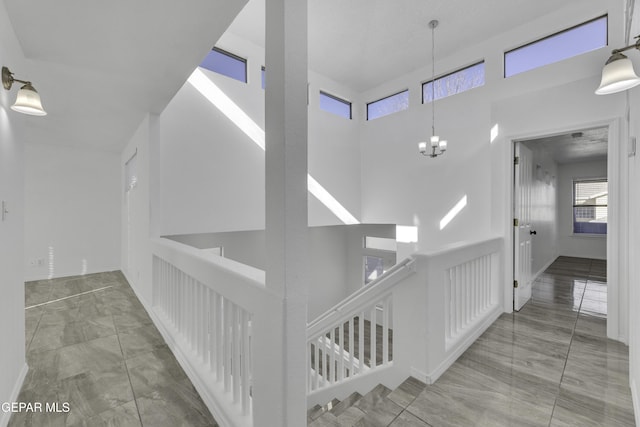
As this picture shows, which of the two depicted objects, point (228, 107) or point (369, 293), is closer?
point (369, 293)

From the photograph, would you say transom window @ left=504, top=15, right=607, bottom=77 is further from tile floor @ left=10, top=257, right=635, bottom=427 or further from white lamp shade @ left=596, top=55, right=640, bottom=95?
tile floor @ left=10, top=257, right=635, bottom=427

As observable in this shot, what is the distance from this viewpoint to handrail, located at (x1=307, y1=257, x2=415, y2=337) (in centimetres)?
214

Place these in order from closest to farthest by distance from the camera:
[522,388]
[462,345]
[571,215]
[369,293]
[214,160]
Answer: [522,388] < [369,293] < [462,345] < [214,160] < [571,215]

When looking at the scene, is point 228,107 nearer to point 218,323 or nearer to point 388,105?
point 388,105

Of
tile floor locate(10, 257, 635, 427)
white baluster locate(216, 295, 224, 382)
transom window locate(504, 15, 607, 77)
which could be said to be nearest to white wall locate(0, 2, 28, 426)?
tile floor locate(10, 257, 635, 427)

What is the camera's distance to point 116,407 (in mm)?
1793

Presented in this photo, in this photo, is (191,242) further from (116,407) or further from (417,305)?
(417,305)

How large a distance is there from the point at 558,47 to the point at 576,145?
7.89 ft

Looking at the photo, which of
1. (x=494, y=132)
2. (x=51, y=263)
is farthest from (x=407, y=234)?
(x=51, y=263)

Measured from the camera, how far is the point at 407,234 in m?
5.40

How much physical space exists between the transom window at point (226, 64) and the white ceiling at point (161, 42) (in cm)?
38

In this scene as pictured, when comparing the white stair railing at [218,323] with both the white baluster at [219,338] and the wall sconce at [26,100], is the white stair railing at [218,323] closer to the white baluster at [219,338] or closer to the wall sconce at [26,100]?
the white baluster at [219,338]

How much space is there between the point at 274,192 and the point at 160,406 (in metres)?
1.63

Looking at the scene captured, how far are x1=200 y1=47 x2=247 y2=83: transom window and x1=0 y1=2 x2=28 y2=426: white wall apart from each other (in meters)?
2.43
